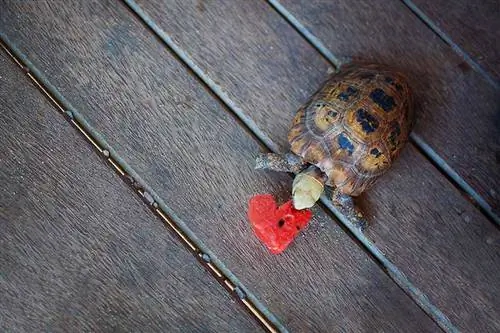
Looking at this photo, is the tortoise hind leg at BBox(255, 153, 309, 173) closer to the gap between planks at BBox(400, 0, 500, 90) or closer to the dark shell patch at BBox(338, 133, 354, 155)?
the dark shell patch at BBox(338, 133, 354, 155)

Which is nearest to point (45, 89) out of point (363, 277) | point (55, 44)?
point (55, 44)

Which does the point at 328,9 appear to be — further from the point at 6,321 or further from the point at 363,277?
the point at 6,321

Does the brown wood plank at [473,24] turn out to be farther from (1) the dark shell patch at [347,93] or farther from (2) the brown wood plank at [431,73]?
(1) the dark shell patch at [347,93]

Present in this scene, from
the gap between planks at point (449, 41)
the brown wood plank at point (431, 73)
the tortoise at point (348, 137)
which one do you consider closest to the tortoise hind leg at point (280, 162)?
the tortoise at point (348, 137)

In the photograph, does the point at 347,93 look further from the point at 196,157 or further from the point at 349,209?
the point at 196,157

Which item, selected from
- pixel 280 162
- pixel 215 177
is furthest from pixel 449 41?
pixel 215 177
